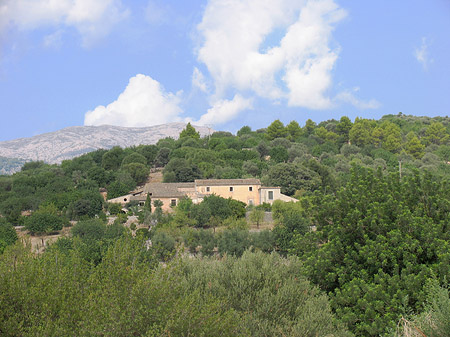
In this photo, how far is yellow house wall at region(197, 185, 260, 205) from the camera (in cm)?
4541

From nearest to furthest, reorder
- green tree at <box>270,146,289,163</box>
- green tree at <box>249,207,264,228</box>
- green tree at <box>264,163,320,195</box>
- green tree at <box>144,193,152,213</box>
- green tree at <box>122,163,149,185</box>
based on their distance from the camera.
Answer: green tree at <box>249,207,264,228</box> → green tree at <box>144,193,152,213</box> → green tree at <box>264,163,320,195</box> → green tree at <box>122,163,149,185</box> → green tree at <box>270,146,289,163</box>

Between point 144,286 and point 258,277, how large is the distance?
397 centimetres

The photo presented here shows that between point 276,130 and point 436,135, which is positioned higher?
point 276,130

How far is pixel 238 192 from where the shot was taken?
150ft

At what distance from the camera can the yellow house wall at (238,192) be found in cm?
4541

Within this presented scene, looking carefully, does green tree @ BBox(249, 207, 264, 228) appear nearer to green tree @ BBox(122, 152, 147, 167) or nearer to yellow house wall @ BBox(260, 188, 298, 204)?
yellow house wall @ BBox(260, 188, 298, 204)

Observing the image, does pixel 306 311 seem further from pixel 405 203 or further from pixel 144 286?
pixel 405 203

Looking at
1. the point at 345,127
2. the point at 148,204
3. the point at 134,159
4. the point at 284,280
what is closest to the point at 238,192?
the point at 148,204

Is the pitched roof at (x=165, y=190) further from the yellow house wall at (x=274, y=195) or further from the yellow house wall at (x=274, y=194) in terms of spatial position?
the yellow house wall at (x=274, y=194)

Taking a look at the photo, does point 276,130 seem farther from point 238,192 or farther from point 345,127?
point 238,192

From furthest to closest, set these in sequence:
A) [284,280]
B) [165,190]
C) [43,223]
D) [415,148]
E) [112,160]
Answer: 1. [415,148]
2. [112,160]
3. [165,190]
4. [43,223]
5. [284,280]

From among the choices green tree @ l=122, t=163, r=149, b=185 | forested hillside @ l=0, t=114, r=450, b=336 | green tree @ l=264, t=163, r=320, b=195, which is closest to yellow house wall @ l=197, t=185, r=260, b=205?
green tree @ l=264, t=163, r=320, b=195

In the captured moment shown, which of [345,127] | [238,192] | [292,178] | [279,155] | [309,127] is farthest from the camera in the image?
[309,127]

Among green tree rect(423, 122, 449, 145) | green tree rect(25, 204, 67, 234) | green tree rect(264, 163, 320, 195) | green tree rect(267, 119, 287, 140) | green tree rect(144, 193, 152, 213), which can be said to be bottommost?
green tree rect(25, 204, 67, 234)
